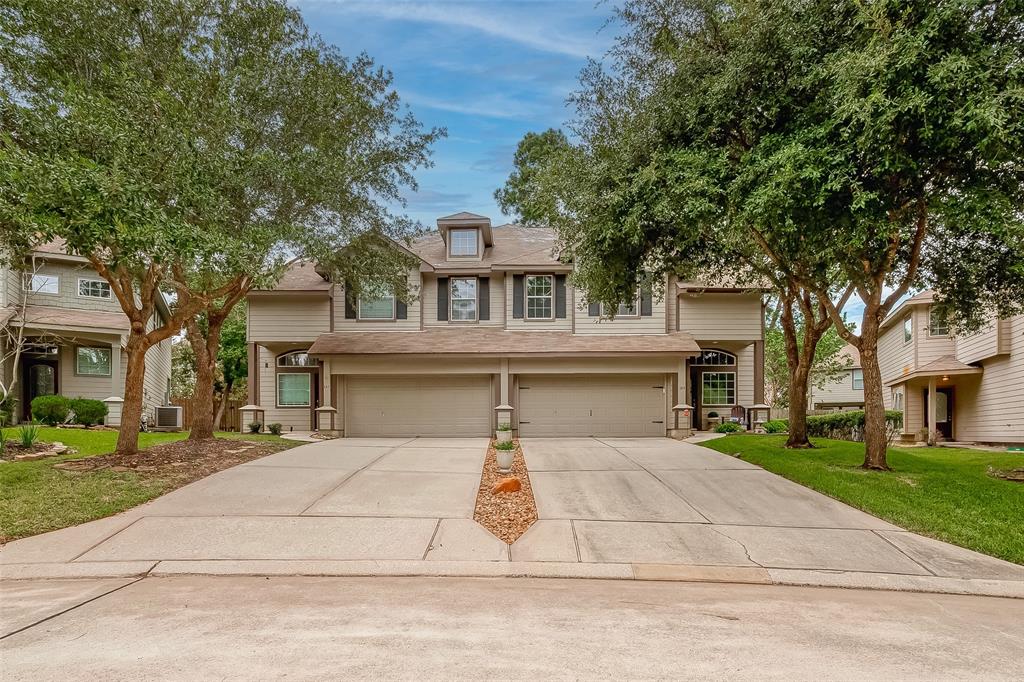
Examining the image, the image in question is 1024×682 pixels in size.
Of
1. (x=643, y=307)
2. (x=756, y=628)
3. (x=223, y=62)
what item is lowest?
(x=756, y=628)

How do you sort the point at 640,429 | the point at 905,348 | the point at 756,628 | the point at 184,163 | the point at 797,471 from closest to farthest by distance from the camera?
the point at 756,628
the point at 184,163
the point at 797,471
the point at 640,429
the point at 905,348

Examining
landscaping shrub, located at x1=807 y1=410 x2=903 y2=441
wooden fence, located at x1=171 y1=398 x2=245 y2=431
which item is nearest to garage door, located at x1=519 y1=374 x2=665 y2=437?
landscaping shrub, located at x1=807 y1=410 x2=903 y2=441

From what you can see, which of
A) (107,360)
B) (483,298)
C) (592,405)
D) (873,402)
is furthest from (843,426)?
(107,360)

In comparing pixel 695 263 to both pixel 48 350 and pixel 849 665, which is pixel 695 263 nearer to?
pixel 849 665

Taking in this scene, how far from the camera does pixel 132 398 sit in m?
10.4

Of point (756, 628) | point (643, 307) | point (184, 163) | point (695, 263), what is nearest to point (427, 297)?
point (643, 307)

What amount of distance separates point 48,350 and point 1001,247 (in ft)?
84.1

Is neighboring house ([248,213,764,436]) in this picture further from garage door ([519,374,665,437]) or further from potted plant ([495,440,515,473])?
potted plant ([495,440,515,473])

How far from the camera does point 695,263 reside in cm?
1273

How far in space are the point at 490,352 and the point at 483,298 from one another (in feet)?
8.66

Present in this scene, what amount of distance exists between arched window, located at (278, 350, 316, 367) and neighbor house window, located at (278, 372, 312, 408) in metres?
0.30

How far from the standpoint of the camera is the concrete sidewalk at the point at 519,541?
5766 mm

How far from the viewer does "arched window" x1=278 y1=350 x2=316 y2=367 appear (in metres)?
19.5

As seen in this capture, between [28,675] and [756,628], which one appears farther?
[756,628]
